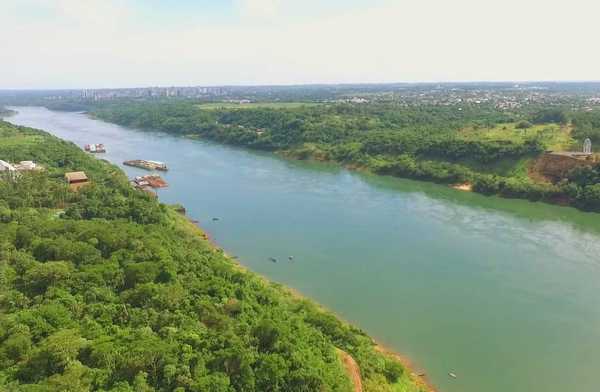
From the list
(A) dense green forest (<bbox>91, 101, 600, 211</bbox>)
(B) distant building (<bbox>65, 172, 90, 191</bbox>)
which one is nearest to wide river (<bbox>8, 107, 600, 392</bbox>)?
(A) dense green forest (<bbox>91, 101, 600, 211</bbox>)

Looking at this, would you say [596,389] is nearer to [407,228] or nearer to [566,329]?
[566,329]

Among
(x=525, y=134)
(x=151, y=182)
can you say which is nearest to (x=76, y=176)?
(x=151, y=182)

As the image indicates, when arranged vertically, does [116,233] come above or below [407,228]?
above

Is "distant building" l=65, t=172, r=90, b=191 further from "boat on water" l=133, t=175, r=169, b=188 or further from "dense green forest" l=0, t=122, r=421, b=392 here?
"dense green forest" l=0, t=122, r=421, b=392

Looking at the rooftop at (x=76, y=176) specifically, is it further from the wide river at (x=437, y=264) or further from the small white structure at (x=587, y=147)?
the small white structure at (x=587, y=147)

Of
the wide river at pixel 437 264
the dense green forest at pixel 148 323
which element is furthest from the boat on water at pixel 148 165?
the dense green forest at pixel 148 323

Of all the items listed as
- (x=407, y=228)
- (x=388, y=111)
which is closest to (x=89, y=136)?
(x=388, y=111)

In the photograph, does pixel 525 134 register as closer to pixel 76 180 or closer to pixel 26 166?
pixel 76 180

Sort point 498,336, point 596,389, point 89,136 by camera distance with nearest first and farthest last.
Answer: point 596,389 → point 498,336 → point 89,136
